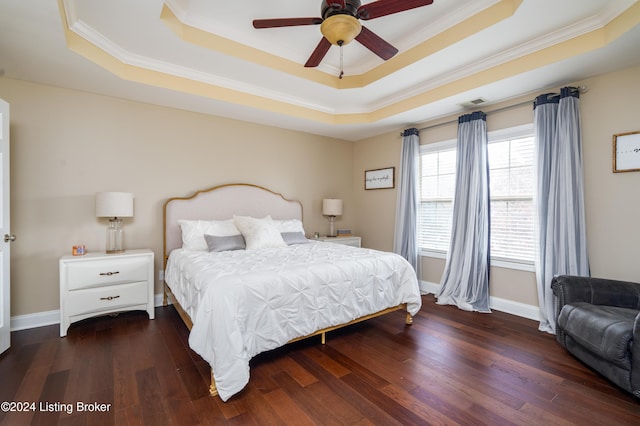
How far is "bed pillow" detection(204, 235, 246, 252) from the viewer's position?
3295mm

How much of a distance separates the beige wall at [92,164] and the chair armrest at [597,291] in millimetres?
3713

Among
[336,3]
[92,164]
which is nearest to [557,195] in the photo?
[336,3]

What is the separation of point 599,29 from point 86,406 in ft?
14.9

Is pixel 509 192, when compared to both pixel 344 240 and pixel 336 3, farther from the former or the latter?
pixel 336 3

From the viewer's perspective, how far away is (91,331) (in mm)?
2834

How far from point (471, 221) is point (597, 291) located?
1.37m

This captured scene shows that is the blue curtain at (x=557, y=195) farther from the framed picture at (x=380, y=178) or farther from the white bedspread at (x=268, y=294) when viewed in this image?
the framed picture at (x=380, y=178)

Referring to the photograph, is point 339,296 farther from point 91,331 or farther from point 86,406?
point 91,331

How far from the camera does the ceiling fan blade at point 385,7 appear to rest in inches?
70.5

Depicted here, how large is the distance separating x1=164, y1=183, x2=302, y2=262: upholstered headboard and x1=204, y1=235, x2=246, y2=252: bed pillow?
0.58 m

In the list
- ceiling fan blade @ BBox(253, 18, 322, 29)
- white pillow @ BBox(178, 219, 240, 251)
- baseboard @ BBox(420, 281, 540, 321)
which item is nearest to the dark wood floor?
baseboard @ BBox(420, 281, 540, 321)

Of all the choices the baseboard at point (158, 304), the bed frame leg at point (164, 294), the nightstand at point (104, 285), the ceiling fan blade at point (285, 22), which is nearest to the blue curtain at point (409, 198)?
the baseboard at point (158, 304)

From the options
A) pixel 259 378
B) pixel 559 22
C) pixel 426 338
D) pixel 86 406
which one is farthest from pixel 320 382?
pixel 559 22

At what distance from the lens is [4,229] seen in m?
2.41
